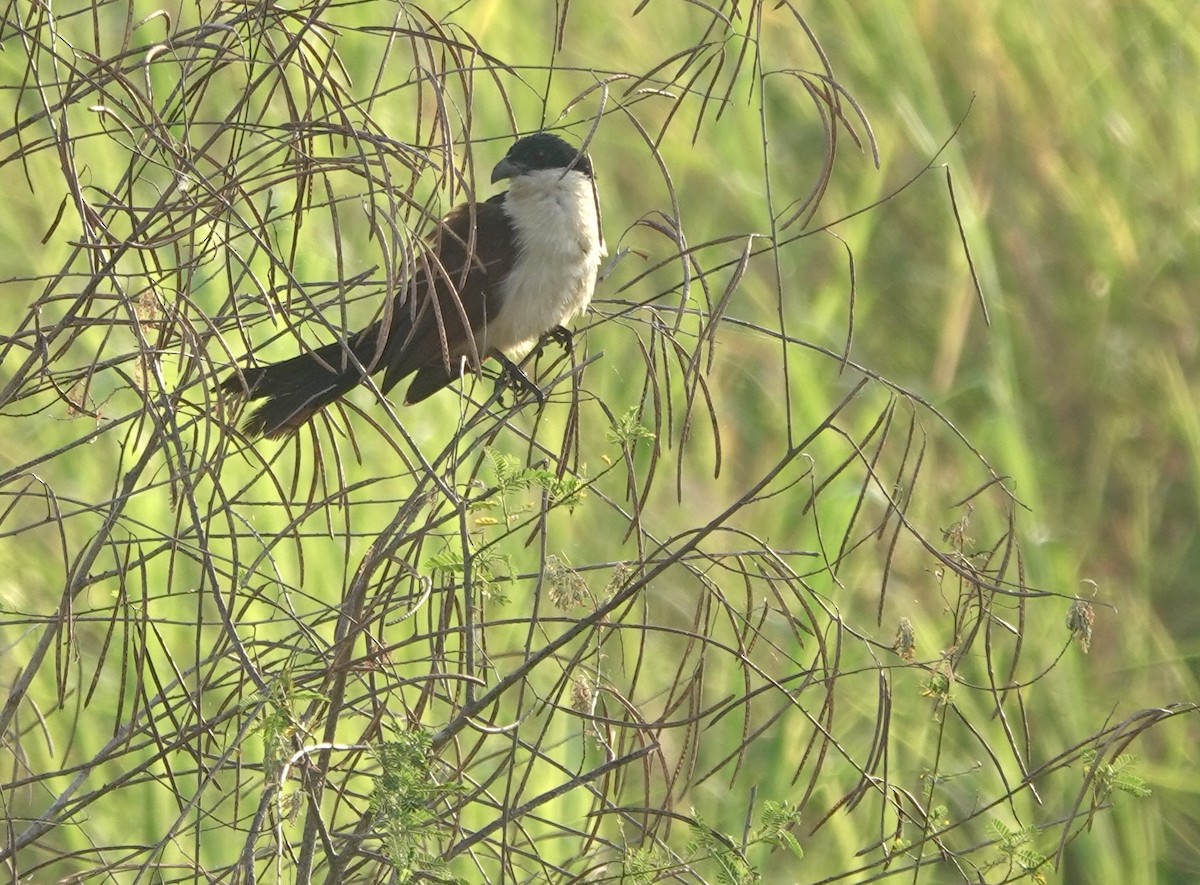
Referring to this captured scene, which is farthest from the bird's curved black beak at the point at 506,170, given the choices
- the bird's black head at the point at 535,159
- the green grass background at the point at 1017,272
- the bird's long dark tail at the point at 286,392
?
the bird's long dark tail at the point at 286,392

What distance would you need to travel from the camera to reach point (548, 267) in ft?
7.27

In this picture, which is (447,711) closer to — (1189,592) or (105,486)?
(105,486)

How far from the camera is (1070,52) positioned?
293cm

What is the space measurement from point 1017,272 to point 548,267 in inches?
42.2

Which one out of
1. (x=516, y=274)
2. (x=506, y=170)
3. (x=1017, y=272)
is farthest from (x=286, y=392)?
(x=1017, y=272)

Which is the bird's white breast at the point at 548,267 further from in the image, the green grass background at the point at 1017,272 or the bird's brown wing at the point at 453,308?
the green grass background at the point at 1017,272

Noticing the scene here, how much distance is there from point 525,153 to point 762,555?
1.33 m

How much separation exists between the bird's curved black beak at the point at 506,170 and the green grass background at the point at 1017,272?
32 centimetres

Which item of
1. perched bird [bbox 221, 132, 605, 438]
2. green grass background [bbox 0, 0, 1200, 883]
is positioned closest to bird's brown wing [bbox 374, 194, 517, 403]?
perched bird [bbox 221, 132, 605, 438]

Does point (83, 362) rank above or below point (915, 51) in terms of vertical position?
below

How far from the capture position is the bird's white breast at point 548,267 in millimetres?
2203

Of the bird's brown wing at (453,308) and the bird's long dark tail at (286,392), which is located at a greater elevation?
the bird's brown wing at (453,308)

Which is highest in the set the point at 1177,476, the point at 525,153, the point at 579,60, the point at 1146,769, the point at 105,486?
the point at 579,60

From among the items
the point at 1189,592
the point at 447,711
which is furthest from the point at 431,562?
the point at 1189,592
